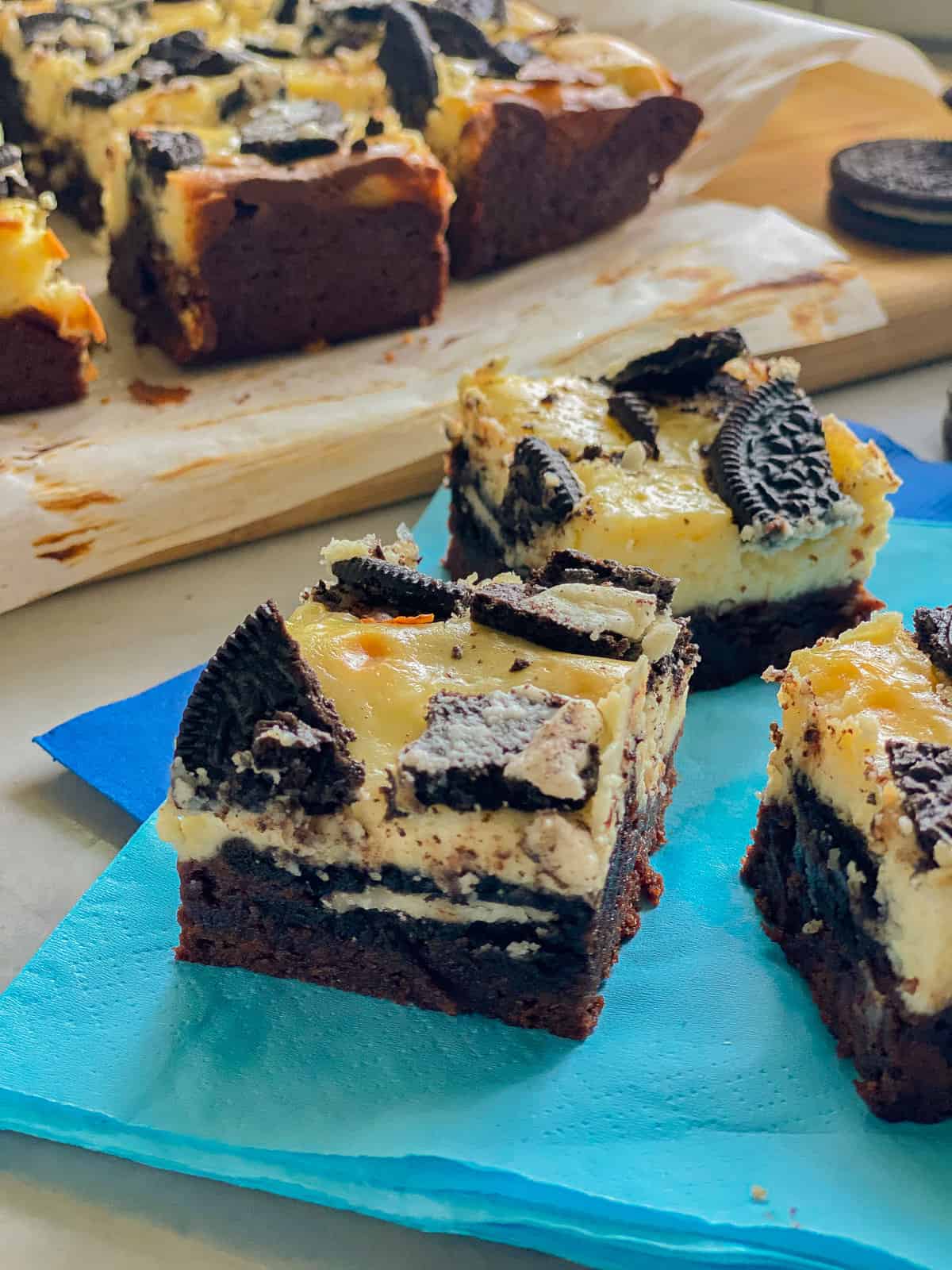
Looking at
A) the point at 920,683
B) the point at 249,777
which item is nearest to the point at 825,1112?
the point at 920,683

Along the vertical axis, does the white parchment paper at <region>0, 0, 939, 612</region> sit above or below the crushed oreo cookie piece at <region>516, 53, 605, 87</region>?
below

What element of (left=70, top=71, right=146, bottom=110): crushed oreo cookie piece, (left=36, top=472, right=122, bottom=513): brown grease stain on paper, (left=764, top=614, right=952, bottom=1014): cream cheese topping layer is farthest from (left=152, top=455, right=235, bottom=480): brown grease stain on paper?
(left=764, top=614, right=952, bottom=1014): cream cheese topping layer

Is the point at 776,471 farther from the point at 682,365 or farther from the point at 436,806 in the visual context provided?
the point at 436,806

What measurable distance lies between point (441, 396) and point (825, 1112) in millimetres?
2495

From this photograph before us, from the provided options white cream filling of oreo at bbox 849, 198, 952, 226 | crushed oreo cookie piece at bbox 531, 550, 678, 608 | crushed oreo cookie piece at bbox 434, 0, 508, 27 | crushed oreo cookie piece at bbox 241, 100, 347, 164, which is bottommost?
white cream filling of oreo at bbox 849, 198, 952, 226

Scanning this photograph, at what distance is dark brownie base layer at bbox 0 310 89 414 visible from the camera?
3.86 meters

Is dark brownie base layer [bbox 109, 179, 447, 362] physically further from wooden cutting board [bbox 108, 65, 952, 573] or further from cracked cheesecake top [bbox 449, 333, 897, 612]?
cracked cheesecake top [bbox 449, 333, 897, 612]

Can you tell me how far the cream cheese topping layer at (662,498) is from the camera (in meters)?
Result: 3.00

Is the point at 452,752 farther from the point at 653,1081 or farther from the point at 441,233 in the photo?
the point at 441,233

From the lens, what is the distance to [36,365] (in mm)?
3920

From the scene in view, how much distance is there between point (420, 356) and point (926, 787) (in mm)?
2645

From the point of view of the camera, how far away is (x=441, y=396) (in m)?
4.07

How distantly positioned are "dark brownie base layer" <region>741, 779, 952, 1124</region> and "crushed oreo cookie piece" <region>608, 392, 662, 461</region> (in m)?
0.99

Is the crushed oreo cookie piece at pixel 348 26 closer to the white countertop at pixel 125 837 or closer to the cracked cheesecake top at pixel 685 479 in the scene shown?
the white countertop at pixel 125 837
